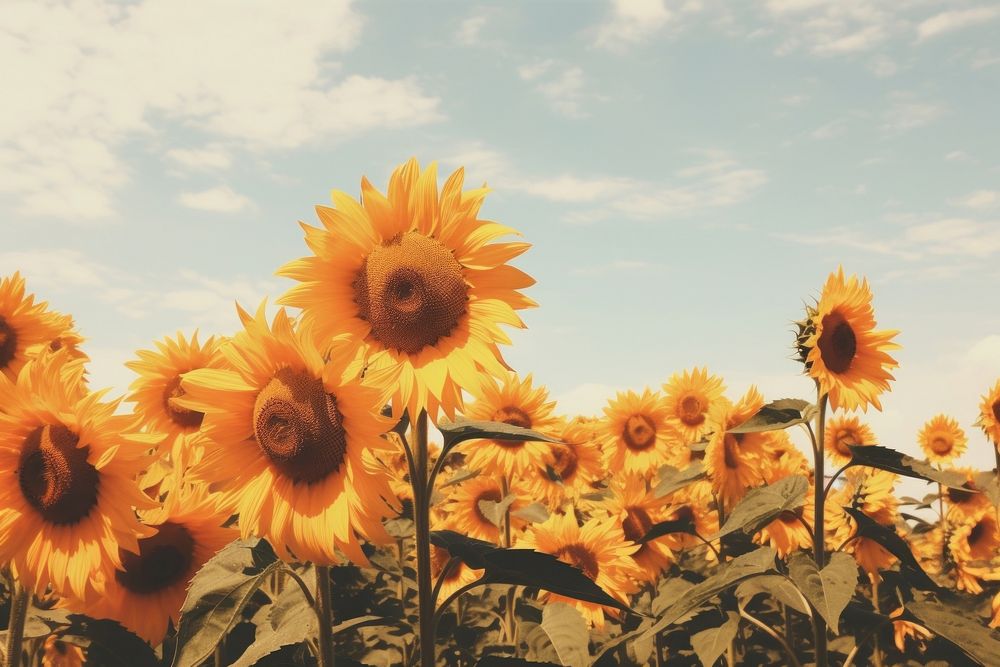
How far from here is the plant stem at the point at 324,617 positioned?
2.89 metres

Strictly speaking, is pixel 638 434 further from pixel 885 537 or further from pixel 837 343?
pixel 885 537

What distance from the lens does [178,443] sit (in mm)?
4781

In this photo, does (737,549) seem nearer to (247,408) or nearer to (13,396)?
(247,408)

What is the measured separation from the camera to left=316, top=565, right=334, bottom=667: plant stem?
2.89 meters

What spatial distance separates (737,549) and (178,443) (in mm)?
3584

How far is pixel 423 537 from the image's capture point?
289cm

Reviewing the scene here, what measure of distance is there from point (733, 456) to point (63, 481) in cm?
498

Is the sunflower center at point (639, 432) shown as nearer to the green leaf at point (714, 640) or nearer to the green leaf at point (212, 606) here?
the green leaf at point (714, 640)

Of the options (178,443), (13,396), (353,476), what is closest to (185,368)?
(178,443)

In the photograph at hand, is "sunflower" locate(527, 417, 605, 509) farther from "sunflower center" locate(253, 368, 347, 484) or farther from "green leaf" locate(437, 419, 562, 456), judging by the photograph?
"sunflower center" locate(253, 368, 347, 484)

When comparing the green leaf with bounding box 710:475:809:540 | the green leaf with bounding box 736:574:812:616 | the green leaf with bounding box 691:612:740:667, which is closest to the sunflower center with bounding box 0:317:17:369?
the green leaf with bounding box 691:612:740:667

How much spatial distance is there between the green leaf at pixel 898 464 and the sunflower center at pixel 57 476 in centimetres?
334

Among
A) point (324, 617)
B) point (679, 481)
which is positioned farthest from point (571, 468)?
point (324, 617)

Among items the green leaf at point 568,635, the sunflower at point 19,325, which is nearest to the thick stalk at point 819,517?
the green leaf at point 568,635
